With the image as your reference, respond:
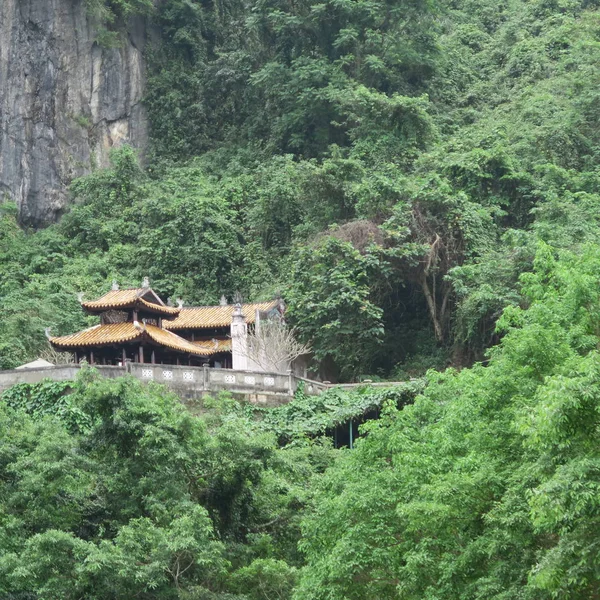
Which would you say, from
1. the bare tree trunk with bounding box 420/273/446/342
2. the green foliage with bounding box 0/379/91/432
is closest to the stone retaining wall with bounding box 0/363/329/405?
the green foliage with bounding box 0/379/91/432

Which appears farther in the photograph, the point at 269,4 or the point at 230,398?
the point at 269,4

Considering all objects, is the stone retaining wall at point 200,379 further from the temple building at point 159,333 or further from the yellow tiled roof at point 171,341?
the yellow tiled roof at point 171,341

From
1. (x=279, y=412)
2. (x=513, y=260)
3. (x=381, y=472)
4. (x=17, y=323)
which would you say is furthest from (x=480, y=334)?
(x=381, y=472)

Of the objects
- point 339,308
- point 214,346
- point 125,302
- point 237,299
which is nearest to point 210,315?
point 214,346

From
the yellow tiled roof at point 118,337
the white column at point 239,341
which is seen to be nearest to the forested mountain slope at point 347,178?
the white column at point 239,341

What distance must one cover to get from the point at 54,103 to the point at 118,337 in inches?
800

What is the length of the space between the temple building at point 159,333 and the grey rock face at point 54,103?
48.1 ft

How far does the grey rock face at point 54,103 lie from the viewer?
57.4 meters

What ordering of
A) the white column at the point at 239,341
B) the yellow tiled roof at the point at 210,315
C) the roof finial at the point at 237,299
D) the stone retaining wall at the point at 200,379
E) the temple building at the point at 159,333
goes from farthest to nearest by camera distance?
the roof finial at the point at 237,299, the yellow tiled roof at the point at 210,315, the white column at the point at 239,341, the temple building at the point at 159,333, the stone retaining wall at the point at 200,379

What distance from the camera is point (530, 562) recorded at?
864 inches

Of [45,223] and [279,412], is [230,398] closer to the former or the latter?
[279,412]

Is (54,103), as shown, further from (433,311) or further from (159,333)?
(433,311)

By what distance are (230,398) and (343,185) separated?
12.8 m

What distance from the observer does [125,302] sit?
135 ft
